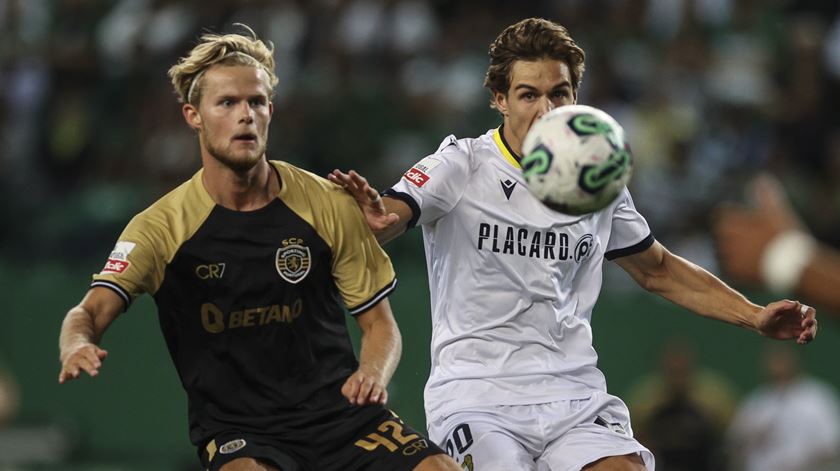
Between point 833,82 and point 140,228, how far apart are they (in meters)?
10.4

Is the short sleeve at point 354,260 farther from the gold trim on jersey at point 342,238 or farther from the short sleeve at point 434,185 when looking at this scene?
the short sleeve at point 434,185

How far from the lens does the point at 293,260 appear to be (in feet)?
20.3

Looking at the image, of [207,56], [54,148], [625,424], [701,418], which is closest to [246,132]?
[207,56]

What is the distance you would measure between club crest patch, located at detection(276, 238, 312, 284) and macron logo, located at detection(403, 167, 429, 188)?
2.42 feet

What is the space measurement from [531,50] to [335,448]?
214 cm

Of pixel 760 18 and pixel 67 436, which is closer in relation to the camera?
pixel 67 436

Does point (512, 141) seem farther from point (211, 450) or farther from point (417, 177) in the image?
point (211, 450)

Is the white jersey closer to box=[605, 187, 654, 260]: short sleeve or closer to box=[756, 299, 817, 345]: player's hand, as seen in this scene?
box=[605, 187, 654, 260]: short sleeve

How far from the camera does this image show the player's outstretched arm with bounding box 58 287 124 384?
5430mm

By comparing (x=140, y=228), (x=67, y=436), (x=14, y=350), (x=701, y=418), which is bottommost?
(x=701, y=418)

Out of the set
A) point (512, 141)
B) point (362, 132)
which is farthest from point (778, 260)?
point (362, 132)

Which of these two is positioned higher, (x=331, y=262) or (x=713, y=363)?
(x=331, y=262)

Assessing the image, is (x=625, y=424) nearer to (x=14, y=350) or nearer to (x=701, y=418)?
(x=701, y=418)

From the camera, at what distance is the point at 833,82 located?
48.1ft
